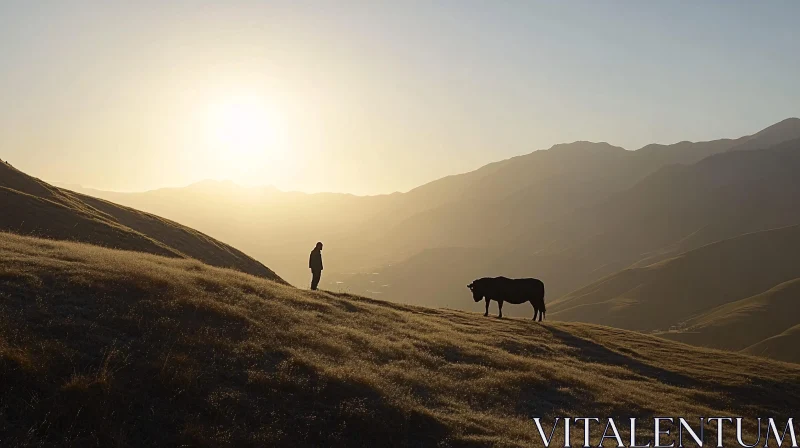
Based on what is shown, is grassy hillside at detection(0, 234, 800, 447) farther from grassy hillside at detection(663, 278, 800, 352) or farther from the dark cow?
grassy hillside at detection(663, 278, 800, 352)

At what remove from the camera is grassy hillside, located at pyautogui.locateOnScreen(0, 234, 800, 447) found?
31.1ft

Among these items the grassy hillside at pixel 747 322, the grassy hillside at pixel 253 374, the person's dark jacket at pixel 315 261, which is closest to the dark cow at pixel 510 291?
the person's dark jacket at pixel 315 261

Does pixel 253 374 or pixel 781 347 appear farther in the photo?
pixel 781 347

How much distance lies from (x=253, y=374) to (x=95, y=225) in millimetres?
32049

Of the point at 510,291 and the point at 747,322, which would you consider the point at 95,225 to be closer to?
the point at 510,291

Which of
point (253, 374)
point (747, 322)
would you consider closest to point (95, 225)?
point (253, 374)

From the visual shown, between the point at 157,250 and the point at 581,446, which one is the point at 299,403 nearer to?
the point at 581,446

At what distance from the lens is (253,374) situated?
11.9 m

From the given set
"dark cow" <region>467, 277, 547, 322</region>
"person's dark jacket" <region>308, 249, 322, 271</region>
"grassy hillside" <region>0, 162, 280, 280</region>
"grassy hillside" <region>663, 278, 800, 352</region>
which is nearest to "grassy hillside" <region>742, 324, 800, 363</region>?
"grassy hillside" <region>663, 278, 800, 352</region>

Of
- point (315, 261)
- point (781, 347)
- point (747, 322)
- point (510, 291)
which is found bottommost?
point (781, 347)

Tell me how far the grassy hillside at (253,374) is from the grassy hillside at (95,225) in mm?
13477

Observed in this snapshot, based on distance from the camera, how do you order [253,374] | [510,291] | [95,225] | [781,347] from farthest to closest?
[781,347]
[95,225]
[510,291]
[253,374]

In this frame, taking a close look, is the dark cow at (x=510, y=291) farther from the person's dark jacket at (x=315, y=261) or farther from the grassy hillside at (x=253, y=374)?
the grassy hillside at (x=253, y=374)

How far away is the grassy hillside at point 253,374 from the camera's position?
947 cm
